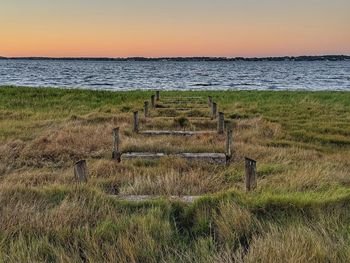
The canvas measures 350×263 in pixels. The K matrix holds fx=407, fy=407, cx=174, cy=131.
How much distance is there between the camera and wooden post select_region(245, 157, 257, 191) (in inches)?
278

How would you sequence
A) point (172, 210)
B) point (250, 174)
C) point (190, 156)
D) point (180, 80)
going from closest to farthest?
point (172, 210)
point (250, 174)
point (190, 156)
point (180, 80)

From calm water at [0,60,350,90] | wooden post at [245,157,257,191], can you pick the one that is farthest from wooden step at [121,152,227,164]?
calm water at [0,60,350,90]

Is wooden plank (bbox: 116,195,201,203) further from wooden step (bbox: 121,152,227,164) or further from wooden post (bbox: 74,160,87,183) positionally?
wooden step (bbox: 121,152,227,164)

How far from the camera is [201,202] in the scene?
5.98 metres

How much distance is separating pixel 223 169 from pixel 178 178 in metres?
2.21

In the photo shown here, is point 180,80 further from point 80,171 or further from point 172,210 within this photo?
point 172,210

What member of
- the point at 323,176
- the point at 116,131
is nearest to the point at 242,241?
the point at 323,176

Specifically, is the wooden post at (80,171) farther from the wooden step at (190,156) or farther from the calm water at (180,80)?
the calm water at (180,80)

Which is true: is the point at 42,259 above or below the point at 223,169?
above

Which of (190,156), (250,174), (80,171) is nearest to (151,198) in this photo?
(80,171)

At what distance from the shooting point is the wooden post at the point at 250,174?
278 inches

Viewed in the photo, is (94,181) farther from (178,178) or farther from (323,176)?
(323,176)

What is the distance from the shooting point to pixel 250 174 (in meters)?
7.16

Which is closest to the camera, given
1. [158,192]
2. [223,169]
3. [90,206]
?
[90,206]
